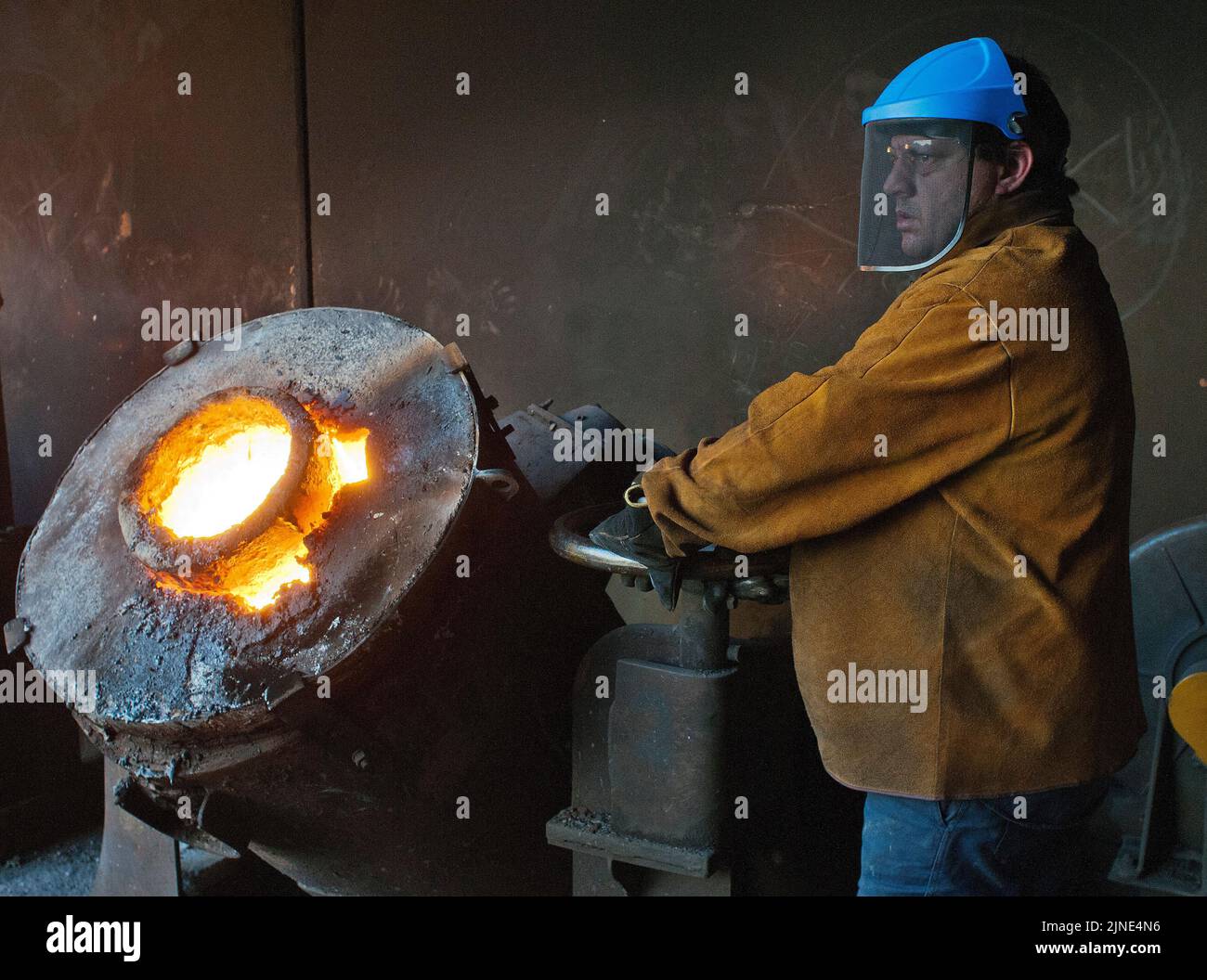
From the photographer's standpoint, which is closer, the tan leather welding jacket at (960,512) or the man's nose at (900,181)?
the tan leather welding jacket at (960,512)

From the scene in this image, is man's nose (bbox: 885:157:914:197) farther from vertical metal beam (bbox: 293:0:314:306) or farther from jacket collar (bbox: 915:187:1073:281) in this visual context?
vertical metal beam (bbox: 293:0:314:306)

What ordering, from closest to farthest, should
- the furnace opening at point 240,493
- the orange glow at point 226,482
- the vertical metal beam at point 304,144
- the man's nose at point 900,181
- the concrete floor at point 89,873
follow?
the man's nose at point 900,181, the furnace opening at point 240,493, the orange glow at point 226,482, the concrete floor at point 89,873, the vertical metal beam at point 304,144

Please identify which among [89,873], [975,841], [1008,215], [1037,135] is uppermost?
[1037,135]

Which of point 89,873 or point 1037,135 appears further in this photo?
point 89,873

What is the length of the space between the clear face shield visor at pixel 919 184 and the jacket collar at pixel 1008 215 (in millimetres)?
13

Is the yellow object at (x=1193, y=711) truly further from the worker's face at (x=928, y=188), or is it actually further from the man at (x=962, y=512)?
the worker's face at (x=928, y=188)

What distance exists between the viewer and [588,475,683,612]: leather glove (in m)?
1.58

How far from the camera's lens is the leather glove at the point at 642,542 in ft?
5.19

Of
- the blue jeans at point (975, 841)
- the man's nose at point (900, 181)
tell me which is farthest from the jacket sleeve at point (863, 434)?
the blue jeans at point (975, 841)

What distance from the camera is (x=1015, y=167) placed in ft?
5.02

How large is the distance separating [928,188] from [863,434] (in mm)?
454

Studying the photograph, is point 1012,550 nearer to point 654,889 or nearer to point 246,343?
point 654,889

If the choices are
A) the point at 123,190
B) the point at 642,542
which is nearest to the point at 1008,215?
the point at 642,542

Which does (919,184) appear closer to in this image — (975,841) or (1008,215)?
(1008,215)
